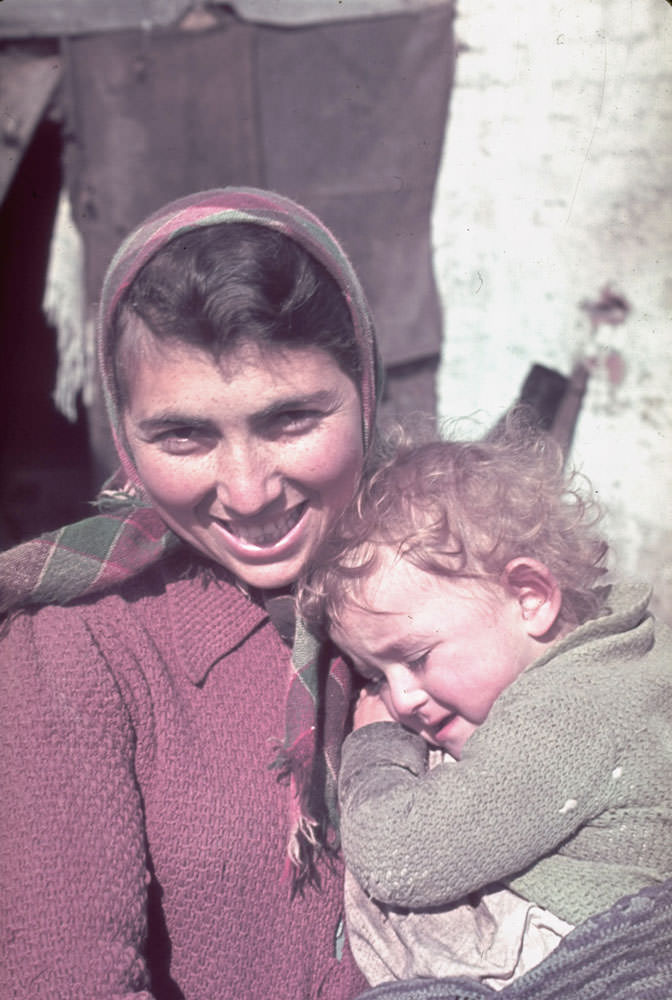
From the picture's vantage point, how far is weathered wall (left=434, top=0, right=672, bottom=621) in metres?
4.44

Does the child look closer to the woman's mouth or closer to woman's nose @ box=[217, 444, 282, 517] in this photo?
the woman's mouth

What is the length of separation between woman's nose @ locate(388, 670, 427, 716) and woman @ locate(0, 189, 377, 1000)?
138 mm

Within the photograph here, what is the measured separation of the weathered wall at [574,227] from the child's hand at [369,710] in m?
2.56

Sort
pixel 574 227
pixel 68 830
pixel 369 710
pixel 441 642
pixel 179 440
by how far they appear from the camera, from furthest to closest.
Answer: pixel 574 227
pixel 369 710
pixel 441 642
pixel 179 440
pixel 68 830

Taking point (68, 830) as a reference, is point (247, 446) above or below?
above

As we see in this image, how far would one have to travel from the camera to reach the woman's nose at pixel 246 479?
1.64 meters

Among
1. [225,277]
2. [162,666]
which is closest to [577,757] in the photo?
[162,666]

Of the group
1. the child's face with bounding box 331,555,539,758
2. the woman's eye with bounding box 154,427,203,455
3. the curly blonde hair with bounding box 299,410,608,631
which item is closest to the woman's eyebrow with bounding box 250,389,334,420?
the woman's eye with bounding box 154,427,203,455

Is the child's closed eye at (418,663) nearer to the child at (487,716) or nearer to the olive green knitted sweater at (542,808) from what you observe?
the child at (487,716)

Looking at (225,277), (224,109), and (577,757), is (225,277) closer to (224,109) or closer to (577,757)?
(577,757)

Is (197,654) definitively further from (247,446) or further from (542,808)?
(542,808)

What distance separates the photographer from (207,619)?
71.5 inches

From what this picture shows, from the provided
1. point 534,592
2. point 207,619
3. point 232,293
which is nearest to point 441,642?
point 534,592

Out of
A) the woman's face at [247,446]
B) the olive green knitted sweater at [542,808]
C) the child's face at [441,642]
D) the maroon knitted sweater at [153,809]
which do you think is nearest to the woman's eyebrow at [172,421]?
the woman's face at [247,446]
